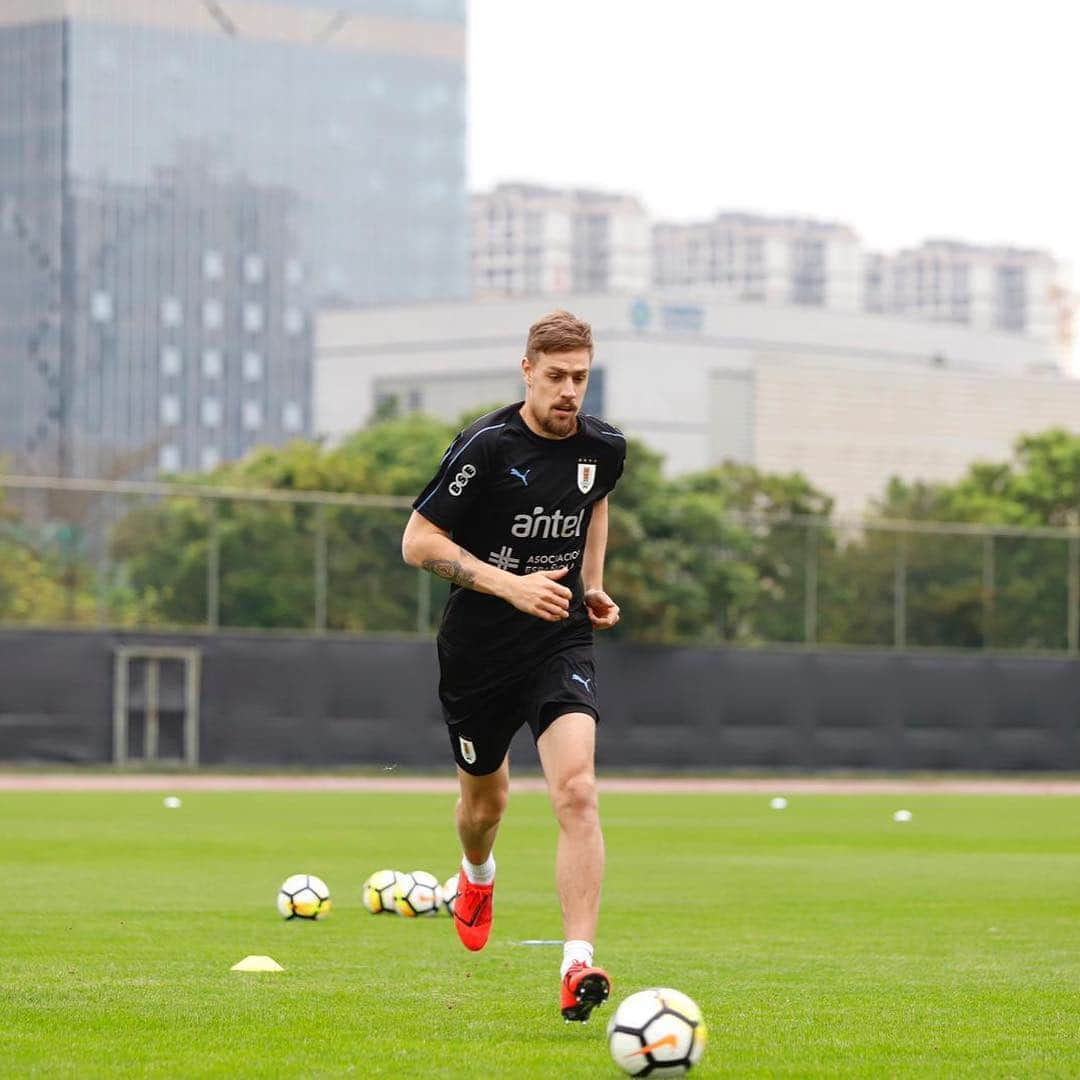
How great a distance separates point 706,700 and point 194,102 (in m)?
153

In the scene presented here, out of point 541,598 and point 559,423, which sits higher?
point 559,423

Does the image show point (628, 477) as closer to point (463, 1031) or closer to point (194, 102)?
point (463, 1031)

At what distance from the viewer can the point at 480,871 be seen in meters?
10.1

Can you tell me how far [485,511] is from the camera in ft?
30.7

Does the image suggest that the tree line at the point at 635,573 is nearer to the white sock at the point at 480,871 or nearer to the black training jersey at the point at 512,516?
the white sock at the point at 480,871

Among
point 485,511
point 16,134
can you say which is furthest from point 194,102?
point 485,511

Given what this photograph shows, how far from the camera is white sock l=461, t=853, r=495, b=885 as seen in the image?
398 inches

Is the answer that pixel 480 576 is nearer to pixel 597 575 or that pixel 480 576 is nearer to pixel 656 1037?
pixel 597 575

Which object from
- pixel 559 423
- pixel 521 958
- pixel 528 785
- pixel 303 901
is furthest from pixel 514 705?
pixel 528 785

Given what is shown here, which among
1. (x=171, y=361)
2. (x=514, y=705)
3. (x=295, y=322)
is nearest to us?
(x=514, y=705)

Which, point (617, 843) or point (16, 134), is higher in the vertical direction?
point (16, 134)

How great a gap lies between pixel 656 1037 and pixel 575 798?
168 cm

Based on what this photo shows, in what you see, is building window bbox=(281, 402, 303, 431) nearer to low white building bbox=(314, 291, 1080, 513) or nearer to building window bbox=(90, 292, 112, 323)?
building window bbox=(90, 292, 112, 323)

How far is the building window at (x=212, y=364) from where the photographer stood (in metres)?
184
